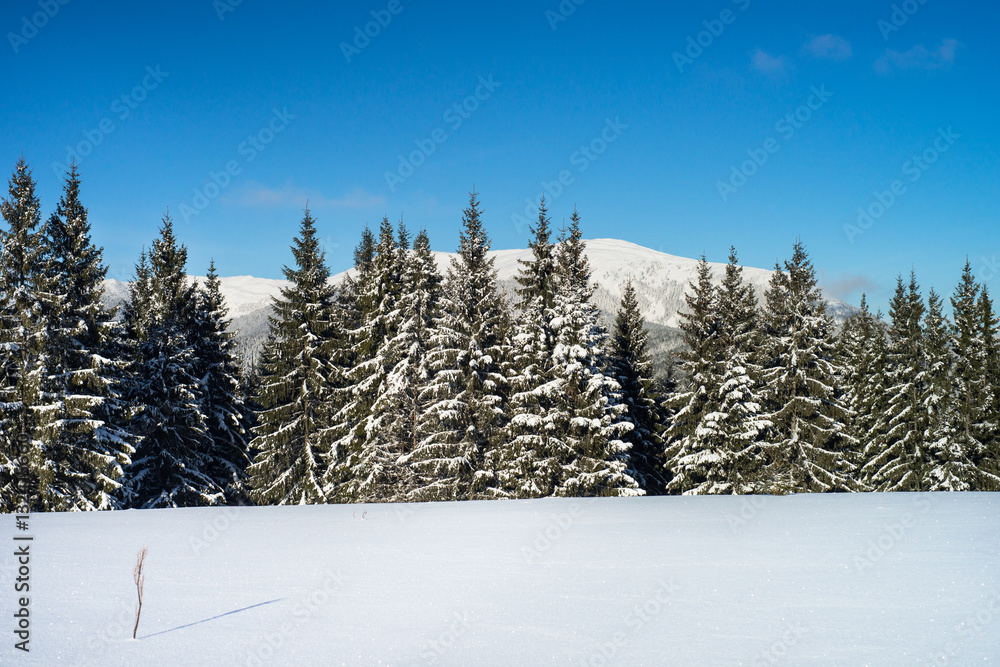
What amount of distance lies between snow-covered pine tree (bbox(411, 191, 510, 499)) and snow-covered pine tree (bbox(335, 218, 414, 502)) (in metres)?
1.53

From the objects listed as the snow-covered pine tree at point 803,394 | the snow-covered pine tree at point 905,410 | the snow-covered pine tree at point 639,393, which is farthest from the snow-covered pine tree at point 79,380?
the snow-covered pine tree at point 905,410

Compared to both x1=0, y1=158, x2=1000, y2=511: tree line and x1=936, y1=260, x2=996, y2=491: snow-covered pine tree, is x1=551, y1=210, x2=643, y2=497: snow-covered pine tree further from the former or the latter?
x1=936, y1=260, x2=996, y2=491: snow-covered pine tree

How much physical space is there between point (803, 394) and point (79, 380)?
3080 cm

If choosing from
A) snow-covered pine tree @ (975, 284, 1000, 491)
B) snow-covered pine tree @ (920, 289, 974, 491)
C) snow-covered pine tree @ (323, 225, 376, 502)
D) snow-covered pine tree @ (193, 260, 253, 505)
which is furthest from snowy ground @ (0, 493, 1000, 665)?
snow-covered pine tree @ (975, 284, 1000, 491)

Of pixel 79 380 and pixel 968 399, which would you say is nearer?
pixel 79 380

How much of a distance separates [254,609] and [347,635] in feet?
4.24

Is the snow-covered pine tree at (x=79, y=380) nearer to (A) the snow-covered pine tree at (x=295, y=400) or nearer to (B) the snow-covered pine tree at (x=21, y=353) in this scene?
(B) the snow-covered pine tree at (x=21, y=353)

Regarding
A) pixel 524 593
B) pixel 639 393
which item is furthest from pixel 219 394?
pixel 524 593

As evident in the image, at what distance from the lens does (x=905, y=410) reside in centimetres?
3344

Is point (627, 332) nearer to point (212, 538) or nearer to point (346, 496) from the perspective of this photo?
point (346, 496)

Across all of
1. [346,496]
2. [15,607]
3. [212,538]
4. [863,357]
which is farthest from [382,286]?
[863,357]

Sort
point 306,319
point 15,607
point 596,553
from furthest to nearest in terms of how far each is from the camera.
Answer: point 306,319, point 596,553, point 15,607

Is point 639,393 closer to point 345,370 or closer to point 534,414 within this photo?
point 534,414

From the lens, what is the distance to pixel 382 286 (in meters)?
29.3
